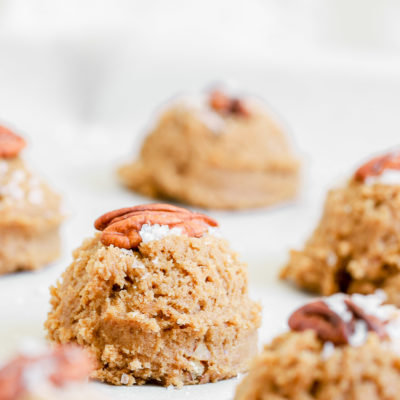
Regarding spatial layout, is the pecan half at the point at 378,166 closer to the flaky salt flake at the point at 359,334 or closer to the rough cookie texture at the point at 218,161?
the rough cookie texture at the point at 218,161

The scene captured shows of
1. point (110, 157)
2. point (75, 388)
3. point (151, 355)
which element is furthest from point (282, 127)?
point (75, 388)

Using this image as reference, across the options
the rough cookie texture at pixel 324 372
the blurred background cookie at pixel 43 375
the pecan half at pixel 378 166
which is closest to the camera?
the blurred background cookie at pixel 43 375

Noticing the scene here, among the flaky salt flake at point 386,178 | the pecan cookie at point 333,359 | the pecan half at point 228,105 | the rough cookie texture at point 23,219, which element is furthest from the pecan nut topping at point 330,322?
the pecan half at point 228,105

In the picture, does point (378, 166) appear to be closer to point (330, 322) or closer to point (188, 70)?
point (330, 322)

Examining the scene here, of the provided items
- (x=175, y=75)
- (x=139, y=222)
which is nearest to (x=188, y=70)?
(x=175, y=75)

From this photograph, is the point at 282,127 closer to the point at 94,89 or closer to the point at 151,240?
the point at 94,89

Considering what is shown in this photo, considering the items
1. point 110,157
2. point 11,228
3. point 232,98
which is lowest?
point 110,157

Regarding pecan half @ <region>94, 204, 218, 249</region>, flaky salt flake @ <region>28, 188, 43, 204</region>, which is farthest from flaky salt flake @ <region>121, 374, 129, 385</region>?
flaky salt flake @ <region>28, 188, 43, 204</region>
